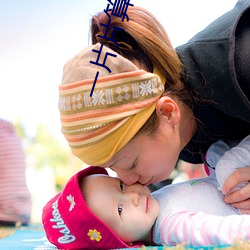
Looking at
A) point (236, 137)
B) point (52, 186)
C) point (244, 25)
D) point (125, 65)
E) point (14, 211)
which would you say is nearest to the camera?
point (125, 65)

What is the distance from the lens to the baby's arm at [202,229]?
863 millimetres

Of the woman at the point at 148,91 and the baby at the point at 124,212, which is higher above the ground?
the woman at the point at 148,91

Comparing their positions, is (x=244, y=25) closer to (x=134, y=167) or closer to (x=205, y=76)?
(x=205, y=76)

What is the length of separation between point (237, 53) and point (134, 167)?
0.34 meters

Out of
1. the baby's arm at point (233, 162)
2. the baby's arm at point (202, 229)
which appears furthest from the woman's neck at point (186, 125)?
the baby's arm at point (202, 229)

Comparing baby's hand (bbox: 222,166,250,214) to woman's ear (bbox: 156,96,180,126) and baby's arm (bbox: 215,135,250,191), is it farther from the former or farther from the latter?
woman's ear (bbox: 156,96,180,126)

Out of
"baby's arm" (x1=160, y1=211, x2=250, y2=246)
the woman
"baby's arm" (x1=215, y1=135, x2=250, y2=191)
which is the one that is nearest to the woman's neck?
the woman

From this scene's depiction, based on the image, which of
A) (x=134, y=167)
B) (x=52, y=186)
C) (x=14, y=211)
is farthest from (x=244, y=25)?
(x=52, y=186)

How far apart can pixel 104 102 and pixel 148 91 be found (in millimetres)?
103

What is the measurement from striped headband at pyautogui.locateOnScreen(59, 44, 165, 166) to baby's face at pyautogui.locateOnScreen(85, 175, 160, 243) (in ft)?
0.26

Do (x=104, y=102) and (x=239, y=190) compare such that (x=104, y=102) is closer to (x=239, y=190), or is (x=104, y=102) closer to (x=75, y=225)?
(x=75, y=225)

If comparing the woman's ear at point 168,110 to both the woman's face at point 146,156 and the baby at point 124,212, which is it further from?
the baby at point 124,212

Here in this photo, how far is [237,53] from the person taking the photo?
105 cm

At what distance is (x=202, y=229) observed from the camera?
3.00 ft
